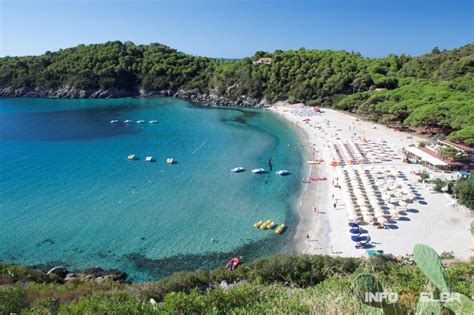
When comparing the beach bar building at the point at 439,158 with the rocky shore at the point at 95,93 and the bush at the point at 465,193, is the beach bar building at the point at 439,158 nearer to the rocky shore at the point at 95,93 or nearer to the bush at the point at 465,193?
the bush at the point at 465,193

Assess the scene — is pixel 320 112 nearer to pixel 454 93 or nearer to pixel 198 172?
pixel 454 93

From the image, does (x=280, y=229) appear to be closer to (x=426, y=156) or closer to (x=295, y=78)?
(x=426, y=156)

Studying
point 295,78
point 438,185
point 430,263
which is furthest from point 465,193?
point 295,78

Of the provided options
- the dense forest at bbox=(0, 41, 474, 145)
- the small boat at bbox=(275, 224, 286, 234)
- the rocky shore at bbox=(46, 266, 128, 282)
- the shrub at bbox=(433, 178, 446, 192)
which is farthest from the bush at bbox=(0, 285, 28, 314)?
the dense forest at bbox=(0, 41, 474, 145)

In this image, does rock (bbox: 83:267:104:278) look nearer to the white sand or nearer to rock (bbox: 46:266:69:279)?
rock (bbox: 46:266:69:279)

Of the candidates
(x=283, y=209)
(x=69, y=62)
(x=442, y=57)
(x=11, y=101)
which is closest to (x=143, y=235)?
(x=283, y=209)

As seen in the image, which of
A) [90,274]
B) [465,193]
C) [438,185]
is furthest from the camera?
[438,185]

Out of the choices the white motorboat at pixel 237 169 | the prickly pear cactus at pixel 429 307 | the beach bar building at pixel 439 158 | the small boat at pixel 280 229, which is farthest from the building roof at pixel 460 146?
the prickly pear cactus at pixel 429 307
